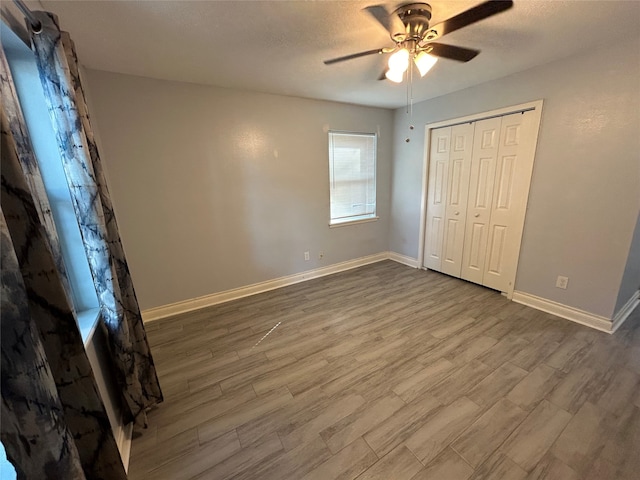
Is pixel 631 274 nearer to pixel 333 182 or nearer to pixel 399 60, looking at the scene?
pixel 399 60

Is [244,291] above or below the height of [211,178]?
below

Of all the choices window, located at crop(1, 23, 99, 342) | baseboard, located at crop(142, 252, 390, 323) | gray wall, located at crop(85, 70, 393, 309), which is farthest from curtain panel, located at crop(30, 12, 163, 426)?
baseboard, located at crop(142, 252, 390, 323)

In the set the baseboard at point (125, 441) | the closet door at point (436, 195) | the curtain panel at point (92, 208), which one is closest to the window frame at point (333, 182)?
the closet door at point (436, 195)

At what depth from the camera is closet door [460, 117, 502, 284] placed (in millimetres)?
2957

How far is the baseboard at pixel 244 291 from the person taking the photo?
285 cm

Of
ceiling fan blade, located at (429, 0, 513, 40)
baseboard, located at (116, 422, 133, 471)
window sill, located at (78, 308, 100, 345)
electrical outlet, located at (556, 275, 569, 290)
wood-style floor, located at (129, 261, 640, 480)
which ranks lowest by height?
wood-style floor, located at (129, 261, 640, 480)

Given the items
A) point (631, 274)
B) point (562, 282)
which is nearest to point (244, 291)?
point (562, 282)

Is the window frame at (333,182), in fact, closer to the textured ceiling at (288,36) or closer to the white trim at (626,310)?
the textured ceiling at (288,36)

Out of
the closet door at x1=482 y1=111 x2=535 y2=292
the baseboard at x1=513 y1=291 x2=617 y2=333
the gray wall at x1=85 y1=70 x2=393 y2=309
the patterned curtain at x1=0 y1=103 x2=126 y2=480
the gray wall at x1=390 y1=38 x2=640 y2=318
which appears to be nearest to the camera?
the patterned curtain at x1=0 y1=103 x2=126 y2=480

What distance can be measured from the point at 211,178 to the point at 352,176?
1.96 meters

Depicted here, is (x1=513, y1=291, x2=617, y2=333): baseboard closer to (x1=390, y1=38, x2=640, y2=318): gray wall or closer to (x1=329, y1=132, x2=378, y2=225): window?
(x1=390, y1=38, x2=640, y2=318): gray wall

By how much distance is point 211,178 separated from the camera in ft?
9.41

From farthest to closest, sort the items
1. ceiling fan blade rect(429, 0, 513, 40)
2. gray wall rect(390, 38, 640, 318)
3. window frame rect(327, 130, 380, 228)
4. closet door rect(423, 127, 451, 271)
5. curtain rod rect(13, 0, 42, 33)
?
1. window frame rect(327, 130, 380, 228)
2. closet door rect(423, 127, 451, 271)
3. gray wall rect(390, 38, 640, 318)
4. ceiling fan blade rect(429, 0, 513, 40)
5. curtain rod rect(13, 0, 42, 33)

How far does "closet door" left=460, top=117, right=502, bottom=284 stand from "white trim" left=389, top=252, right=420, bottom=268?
2.37 ft
